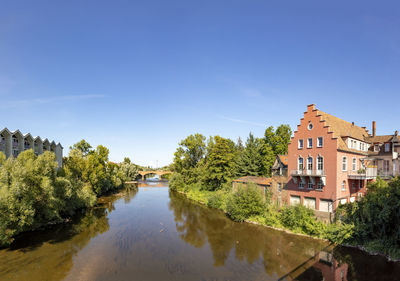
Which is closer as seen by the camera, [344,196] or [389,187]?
[389,187]

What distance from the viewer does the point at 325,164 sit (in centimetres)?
2473

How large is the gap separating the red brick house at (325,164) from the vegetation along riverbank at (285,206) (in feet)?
6.12

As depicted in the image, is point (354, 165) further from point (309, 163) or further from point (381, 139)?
point (381, 139)

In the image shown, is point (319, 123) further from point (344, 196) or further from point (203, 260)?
point (203, 260)

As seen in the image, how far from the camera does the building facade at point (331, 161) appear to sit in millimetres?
24234

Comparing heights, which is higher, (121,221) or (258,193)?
(258,193)

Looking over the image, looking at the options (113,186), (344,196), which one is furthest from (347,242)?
(113,186)

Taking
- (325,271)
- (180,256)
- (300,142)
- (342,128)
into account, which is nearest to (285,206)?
(300,142)

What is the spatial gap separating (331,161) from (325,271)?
11.9 m

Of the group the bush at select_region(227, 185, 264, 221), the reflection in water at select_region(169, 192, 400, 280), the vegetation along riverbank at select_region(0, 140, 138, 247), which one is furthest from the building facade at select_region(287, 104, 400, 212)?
the vegetation along riverbank at select_region(0, 140, 138, 247)

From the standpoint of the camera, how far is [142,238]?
80.0 ft

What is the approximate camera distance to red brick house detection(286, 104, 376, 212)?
24141 millimetres

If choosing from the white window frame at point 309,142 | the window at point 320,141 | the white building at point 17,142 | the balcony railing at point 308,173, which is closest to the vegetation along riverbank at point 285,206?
the balcony railing at point 308,173

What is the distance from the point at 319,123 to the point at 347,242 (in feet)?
41.5
